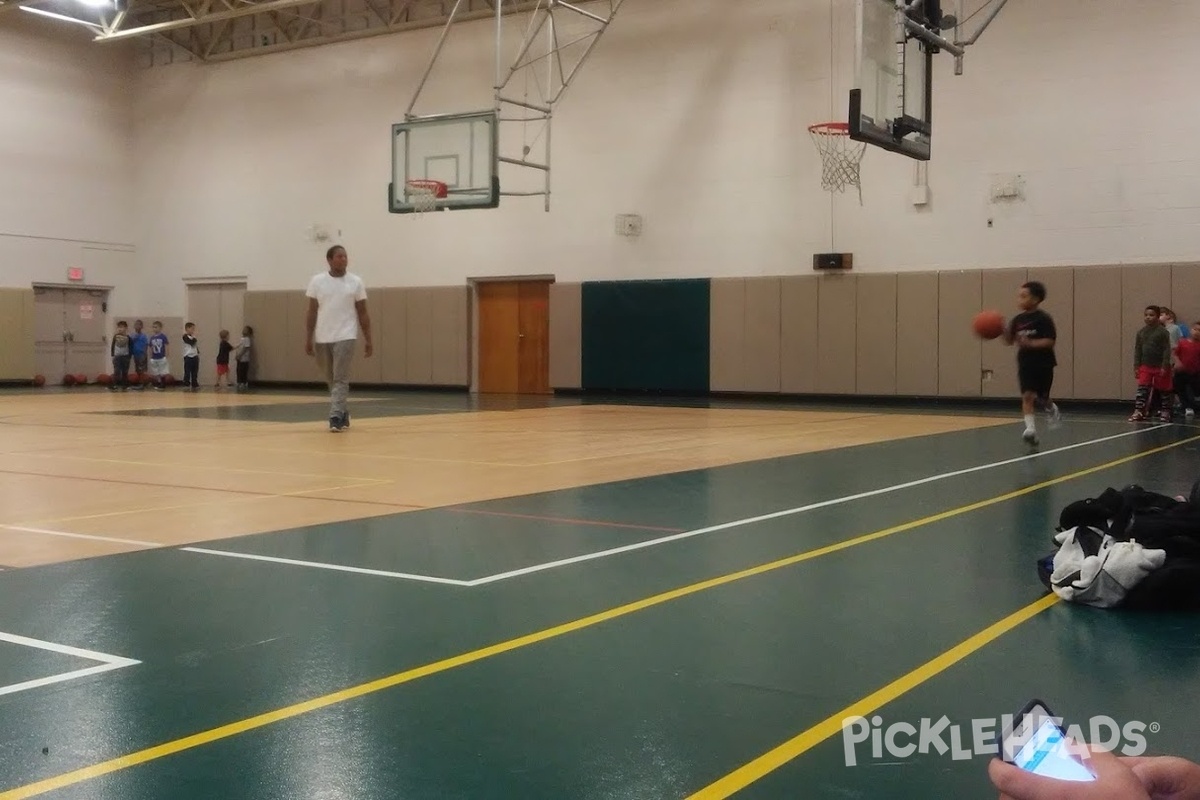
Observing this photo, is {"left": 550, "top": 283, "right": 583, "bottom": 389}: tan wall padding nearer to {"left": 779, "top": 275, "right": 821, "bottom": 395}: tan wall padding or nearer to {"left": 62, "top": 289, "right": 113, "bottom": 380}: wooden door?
{"left": 779, "top": 275, "right": 821, "bottom": 395}: tan wall padding

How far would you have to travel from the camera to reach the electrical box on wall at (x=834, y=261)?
23.5 metres

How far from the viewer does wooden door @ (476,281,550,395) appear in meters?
27.8

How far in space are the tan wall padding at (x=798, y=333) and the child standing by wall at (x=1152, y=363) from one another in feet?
23.7

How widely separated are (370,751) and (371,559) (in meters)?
2.76

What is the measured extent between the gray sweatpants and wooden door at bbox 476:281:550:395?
13716mm

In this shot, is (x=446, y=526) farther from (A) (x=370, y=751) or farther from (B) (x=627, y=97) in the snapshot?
(B) (x=627, y=97)

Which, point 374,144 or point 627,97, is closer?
point 627,97

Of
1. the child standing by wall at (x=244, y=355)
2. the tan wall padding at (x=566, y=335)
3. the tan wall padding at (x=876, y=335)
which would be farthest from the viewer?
the child standing by wall at (x=244, y=355)

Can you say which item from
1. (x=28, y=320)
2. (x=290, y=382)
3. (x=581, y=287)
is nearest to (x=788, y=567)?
(x=581, y=287)

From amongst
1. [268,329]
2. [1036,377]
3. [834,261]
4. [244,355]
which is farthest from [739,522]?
[244,355]

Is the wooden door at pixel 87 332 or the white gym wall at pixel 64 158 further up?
the white gym wall at pixel 64 158

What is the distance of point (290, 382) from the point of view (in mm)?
31469

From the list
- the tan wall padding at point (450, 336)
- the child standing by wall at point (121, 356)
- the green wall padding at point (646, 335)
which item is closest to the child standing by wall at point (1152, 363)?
the green wall padding at point (646, 335)

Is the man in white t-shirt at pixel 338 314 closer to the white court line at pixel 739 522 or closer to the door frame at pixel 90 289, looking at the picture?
the white court line at pixel 739 522
